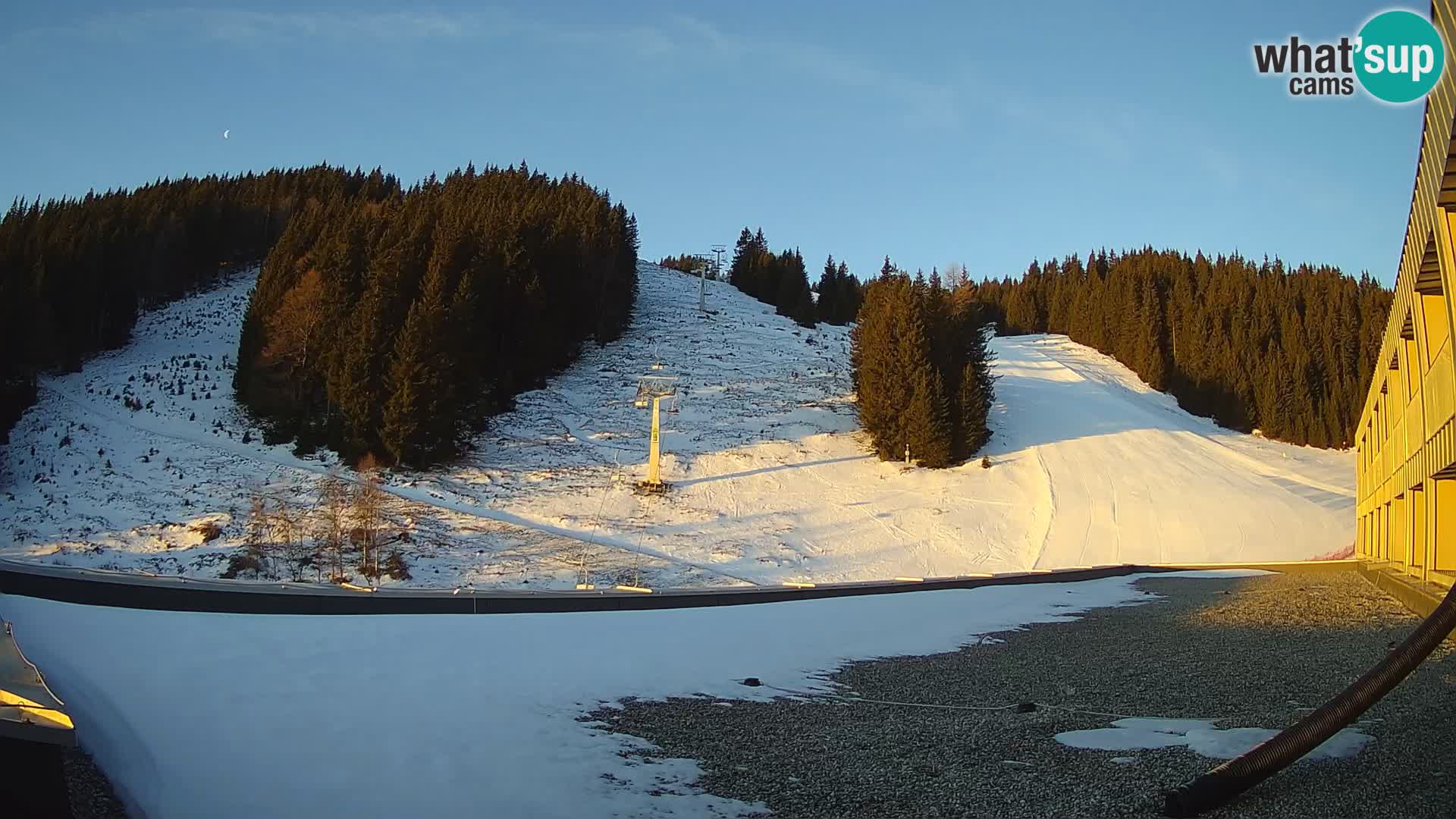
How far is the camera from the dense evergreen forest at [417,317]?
105 ft

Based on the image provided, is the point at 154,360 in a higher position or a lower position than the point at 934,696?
higher

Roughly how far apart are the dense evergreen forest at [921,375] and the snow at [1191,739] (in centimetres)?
2976

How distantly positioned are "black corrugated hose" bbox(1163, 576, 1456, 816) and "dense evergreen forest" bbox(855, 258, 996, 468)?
31.3 meters

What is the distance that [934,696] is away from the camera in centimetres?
794

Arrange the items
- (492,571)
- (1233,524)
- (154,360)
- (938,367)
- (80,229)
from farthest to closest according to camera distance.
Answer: (80,229) → (154,360) → (938,367) → (1233,524) → (492,571)

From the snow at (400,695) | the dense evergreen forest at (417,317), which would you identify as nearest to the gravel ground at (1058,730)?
the snow at (400,695)

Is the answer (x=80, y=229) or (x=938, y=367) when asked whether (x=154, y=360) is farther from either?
(x=938, y=367)

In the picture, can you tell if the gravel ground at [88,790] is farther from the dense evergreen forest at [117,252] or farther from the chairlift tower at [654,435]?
the dense evergreen forest at [117,252]

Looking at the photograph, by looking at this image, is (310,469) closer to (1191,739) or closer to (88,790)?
(88,790)

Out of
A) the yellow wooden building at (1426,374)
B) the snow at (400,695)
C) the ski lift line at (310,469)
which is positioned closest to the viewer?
the snow at (400,695)

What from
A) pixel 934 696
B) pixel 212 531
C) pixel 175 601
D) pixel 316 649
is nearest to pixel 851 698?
pixel 934 696

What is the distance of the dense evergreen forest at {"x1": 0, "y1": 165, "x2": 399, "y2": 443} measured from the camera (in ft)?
118

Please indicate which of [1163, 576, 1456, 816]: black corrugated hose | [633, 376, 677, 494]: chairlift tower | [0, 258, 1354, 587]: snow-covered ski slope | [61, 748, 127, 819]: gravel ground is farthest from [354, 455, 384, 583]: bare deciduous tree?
[1163, 576, 1456, 816]: black corrugated hose

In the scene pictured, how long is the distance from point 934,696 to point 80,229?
56397 millimetres
